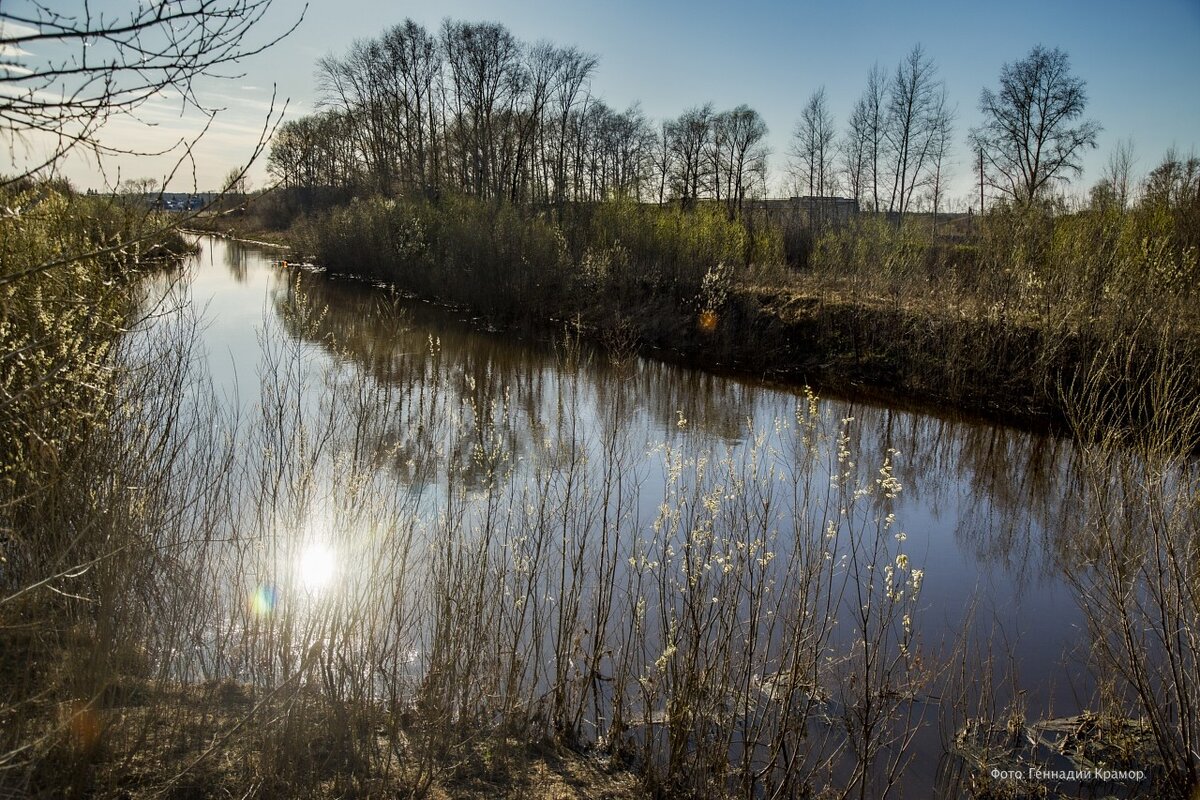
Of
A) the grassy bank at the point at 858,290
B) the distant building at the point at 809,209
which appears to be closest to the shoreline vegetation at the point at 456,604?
the grassy bank at the point at 858,290

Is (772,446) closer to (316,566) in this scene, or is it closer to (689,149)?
(316,566)

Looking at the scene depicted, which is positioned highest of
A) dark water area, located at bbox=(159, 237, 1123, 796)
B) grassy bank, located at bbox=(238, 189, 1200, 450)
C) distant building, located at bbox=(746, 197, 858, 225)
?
distant building, located at bbox=(746, 197, 858, 225)

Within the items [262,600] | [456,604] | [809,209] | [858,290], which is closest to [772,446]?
[456,604]

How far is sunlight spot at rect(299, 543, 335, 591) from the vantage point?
433cm

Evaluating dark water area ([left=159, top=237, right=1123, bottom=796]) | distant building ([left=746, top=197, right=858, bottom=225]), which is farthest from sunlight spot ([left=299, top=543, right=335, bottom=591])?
distant building ([left=746, top=197, right=858, bottom=225])

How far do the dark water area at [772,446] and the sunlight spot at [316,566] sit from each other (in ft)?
1.82

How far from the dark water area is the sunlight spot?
1.82ft

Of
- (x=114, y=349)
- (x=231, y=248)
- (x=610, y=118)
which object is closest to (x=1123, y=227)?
(x=114, y=349)

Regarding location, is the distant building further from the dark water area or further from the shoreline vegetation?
the shoreline vegetation

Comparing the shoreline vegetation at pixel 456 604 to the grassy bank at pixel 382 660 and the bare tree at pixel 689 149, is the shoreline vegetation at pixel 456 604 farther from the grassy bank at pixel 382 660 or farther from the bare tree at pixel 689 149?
the bare tree at pixel 689 149

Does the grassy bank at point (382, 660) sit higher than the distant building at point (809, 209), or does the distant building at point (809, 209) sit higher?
the distant building at point (809, 209)

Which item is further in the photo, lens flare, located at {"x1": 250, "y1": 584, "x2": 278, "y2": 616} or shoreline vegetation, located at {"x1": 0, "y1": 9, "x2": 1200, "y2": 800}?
lens flare, located at {"x1": 250, "y1": 584, "x2": 278, "y2": 616}

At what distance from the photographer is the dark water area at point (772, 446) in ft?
18.5

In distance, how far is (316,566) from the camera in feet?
14.8
